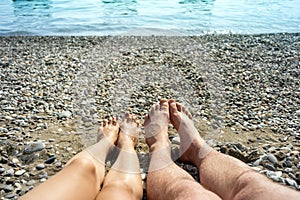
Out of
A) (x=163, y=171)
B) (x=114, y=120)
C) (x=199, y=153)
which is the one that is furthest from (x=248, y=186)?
(x=114, y=120)

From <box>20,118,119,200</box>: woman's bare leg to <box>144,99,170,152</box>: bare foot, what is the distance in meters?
0.60

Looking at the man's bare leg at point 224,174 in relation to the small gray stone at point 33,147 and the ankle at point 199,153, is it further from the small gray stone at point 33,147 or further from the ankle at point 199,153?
the small gray stone at point 33,147

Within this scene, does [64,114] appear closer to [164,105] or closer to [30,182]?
[164,105]

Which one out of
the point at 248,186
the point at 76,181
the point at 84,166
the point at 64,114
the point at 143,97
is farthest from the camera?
the point at 143,97

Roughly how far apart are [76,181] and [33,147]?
137cm

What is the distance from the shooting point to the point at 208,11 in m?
16.8

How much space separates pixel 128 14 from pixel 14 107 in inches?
471

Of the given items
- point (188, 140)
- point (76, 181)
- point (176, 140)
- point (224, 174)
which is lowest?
point (176, 140)

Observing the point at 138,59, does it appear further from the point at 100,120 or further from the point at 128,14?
the point at 128,14

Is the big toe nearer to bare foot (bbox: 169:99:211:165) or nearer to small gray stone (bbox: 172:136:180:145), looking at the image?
bare foot (bbox: 169:99:211:165)

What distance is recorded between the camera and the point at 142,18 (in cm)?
1411

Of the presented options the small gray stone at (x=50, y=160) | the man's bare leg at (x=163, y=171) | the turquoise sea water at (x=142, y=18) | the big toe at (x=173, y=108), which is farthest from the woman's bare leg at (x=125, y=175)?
the turquoise sea water at (x=142, y=18)

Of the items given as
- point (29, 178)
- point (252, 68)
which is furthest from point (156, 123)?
point (252, 68)

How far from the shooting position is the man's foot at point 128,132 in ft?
10.4
